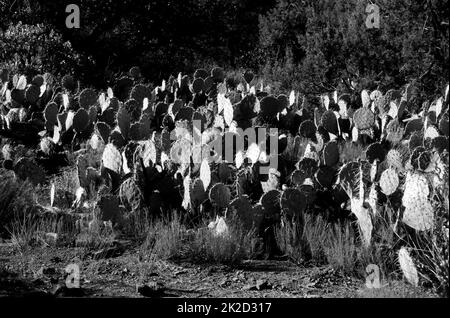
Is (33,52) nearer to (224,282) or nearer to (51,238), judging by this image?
(51,238)

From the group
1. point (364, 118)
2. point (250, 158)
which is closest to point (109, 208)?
point (250, 158)

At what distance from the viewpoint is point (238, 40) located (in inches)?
558

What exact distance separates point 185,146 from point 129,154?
76cm

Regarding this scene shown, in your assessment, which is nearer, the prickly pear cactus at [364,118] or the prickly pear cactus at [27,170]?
the prickly pear cactus at [27,170]

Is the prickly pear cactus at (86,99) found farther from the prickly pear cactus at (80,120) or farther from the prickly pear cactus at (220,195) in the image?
the prickly pear cactus at (220,195)

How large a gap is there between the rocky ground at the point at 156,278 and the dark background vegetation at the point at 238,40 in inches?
91.2

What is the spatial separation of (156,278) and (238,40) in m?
10.4

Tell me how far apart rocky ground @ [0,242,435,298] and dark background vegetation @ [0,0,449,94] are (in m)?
2.32

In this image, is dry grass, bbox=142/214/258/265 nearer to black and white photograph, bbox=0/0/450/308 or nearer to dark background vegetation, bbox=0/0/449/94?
black and white photograph, bbox=0/0/450/308

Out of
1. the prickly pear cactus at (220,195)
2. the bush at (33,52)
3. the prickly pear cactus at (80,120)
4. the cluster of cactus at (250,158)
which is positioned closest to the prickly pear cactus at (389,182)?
the cluster of cactus at (250,158)

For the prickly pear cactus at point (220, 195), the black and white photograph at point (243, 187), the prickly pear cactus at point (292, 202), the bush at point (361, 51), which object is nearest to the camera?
the black and white photograph at point (243, 187)

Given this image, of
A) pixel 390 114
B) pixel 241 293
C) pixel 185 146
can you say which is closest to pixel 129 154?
pixel 185 146

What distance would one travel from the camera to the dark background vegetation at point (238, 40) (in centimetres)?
809

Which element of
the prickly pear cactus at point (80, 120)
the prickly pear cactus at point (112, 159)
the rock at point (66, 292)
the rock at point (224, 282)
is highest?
the prickly pear cactus at point (80, 120)
